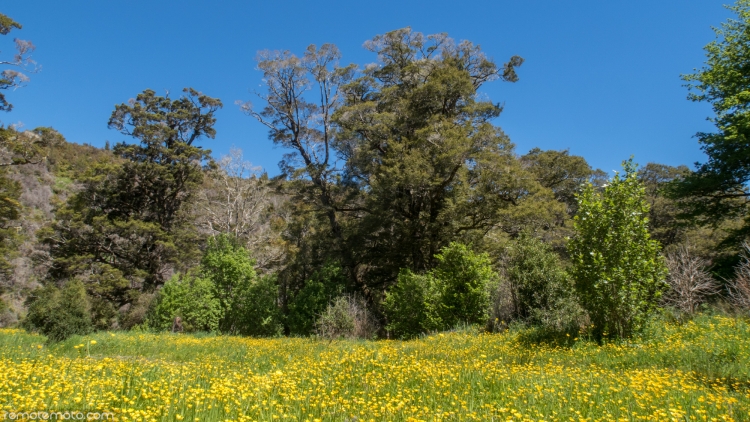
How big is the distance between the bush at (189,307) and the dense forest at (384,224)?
0.09 metres

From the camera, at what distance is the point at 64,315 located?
10.7 m

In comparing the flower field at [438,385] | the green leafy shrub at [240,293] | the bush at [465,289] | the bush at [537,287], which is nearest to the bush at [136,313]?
the green leafy shrub at [240,293]

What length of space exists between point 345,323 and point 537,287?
22.8ft

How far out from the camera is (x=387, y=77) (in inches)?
846

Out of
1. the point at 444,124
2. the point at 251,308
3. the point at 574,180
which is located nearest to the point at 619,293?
the point at 444,124

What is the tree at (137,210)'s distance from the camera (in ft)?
78.4

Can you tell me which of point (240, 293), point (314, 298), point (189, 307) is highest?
point (240, 293)

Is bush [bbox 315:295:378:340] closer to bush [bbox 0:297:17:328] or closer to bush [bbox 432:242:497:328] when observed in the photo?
bush [bbox 432:242:497:328]

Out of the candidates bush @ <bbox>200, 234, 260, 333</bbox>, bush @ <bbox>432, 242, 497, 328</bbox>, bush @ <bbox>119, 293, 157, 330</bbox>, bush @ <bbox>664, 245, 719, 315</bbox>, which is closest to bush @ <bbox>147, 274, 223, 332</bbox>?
bush @ <bbox>200, 234, 260, 333</bbox>

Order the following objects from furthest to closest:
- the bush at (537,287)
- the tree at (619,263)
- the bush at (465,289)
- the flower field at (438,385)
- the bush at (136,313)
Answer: the bush at (136,313) < the bush at (465,289) < the bush at (537,287) < the tree at (619,263) < the flower field at (438,385)

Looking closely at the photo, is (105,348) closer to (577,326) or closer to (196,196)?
(577,326)

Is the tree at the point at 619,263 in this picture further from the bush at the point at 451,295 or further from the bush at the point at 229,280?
the bush at the point at 229,280

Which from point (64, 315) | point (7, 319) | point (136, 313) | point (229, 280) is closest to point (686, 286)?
point (64, 315)

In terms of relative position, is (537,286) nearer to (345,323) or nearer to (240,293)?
(345,323)
